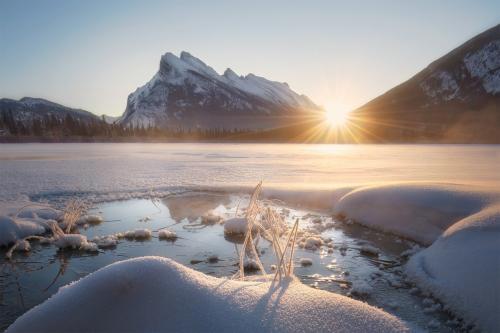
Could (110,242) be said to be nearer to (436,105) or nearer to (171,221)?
(171,221)

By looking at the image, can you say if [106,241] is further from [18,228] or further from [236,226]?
[236,226]

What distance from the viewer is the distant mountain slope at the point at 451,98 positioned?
422 feet

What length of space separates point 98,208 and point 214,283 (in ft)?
28.5

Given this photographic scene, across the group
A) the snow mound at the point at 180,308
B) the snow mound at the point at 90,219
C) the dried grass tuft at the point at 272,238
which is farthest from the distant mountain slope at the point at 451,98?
the snow mound at the point at 180,308

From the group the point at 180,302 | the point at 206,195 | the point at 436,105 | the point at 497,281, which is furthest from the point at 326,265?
the point at 436,105

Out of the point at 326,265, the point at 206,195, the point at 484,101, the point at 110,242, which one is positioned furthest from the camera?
the point at 484,101

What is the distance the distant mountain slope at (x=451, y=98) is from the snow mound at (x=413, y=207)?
11200 cm

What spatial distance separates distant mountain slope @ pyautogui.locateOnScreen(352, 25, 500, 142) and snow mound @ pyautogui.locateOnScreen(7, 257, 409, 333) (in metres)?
119

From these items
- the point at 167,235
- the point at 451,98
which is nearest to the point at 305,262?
the point at 167,235

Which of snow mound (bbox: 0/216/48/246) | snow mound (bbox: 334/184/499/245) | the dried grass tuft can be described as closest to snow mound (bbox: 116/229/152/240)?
snow mound (bbox: 0/216/48/246)

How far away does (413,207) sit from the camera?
8078 mm

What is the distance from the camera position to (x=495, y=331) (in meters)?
3.58

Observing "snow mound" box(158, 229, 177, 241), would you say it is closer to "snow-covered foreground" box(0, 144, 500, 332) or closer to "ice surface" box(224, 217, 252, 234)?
"snow-covered foreground" box(0, 144, 500, 332)

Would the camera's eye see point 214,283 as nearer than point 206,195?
Yes
